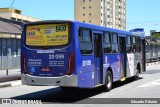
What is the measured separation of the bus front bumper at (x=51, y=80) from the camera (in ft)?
38.3

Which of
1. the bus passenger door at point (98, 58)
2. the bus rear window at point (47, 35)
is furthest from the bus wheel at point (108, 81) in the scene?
the bus rear window at point (47, 35)

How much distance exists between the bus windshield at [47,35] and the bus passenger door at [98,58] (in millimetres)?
1884

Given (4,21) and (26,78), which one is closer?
(26,78)

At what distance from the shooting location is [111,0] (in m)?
134

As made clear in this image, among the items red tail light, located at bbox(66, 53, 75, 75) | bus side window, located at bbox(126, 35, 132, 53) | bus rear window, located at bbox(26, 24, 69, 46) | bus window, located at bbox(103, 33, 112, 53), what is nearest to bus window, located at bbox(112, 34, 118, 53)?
bus window, located at bbox(103, 33, 112, 53)

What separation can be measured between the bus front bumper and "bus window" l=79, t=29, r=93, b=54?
1.18m

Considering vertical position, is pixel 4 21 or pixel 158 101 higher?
pixel 4 21

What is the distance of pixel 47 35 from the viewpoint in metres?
12.3

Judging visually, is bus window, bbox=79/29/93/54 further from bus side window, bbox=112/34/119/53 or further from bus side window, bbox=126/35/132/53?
bus side window, bbox=126/35/132/53

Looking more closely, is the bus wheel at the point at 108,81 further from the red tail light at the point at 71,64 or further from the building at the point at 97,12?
the building at the point at 97,12

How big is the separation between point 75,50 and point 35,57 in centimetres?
160

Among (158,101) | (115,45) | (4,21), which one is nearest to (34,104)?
(158,101)

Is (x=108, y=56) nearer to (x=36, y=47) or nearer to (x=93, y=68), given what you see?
(x=93, y=68)

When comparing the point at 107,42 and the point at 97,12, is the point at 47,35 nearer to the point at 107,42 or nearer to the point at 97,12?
the point at 107,42
